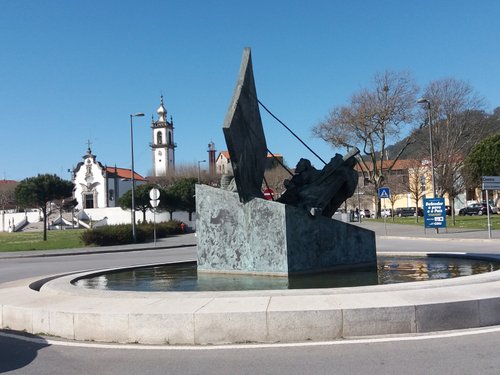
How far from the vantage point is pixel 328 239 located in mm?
11695

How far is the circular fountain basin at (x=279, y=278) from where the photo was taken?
983 centimetres

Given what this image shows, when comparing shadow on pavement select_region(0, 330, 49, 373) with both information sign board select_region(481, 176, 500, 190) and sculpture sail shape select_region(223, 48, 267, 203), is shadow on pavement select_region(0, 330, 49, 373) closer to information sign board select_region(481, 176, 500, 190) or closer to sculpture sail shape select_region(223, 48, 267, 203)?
sculpture sail shape select_region(223, 48, 267, 203)

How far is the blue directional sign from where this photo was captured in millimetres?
32188

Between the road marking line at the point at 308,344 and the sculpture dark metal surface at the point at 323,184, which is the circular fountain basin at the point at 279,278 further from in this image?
the road marking line at the point at 308,344

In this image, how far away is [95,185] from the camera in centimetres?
11212

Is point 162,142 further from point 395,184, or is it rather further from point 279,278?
point 279,278

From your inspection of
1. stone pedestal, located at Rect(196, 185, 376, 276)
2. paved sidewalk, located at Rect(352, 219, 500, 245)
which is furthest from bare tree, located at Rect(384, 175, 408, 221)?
stone pedestal, located at Rect(196, 185, 376, 276)

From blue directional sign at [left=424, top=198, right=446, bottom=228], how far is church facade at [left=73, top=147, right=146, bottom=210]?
8602 centimetres

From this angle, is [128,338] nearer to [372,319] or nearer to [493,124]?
[372,319]

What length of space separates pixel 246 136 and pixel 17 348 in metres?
5.94

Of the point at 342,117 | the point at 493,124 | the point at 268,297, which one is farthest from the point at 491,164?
the point at 268,297

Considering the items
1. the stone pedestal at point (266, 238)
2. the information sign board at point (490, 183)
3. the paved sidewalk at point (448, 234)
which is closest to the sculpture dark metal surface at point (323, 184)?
the stone pedestal at point (266, 238)

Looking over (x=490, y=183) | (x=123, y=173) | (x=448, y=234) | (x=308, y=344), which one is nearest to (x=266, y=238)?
(x=308, y=344)

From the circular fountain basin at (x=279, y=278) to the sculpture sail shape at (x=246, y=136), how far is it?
187 centimetres
